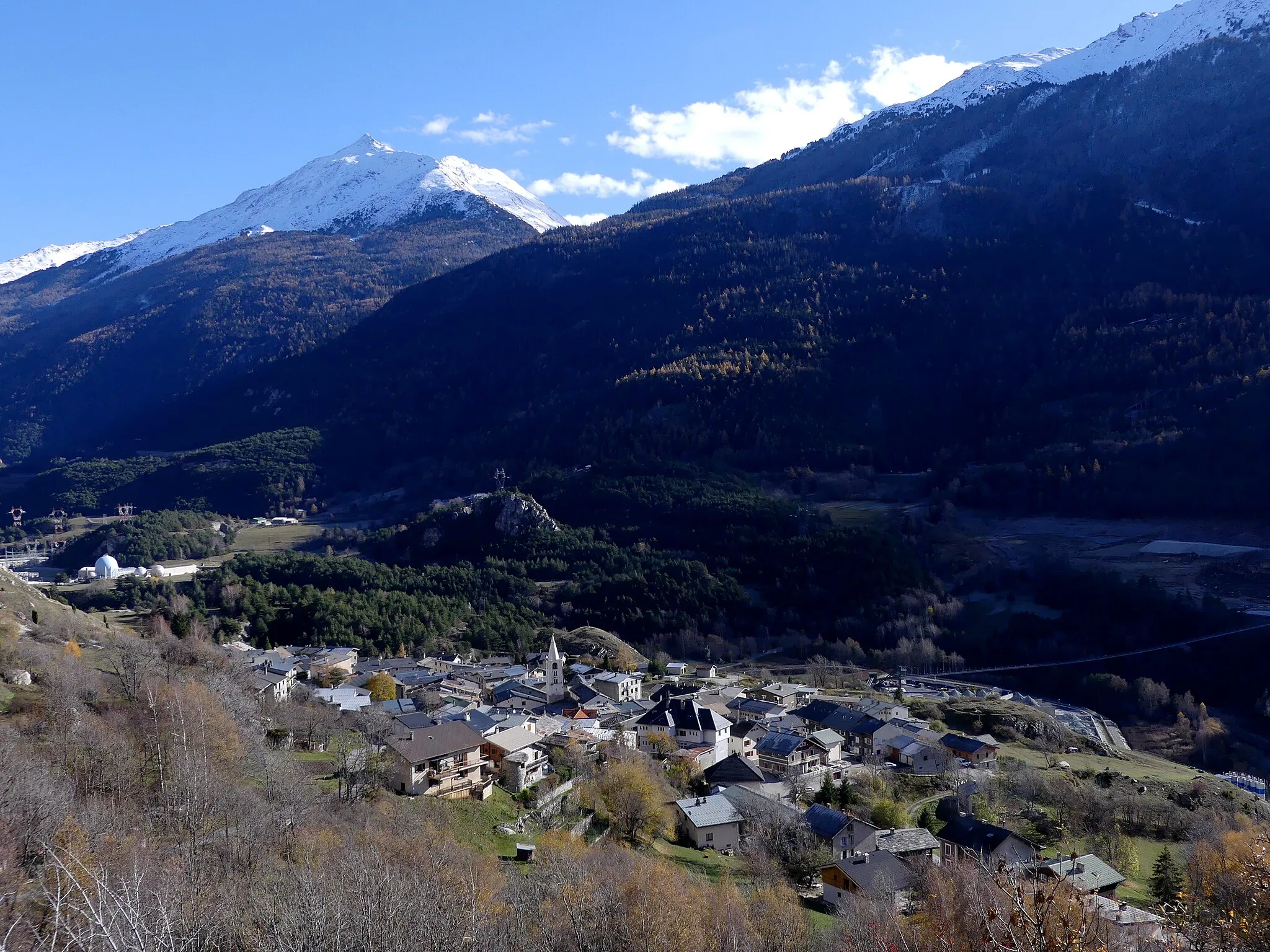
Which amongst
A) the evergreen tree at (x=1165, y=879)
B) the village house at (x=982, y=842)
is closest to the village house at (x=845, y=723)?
the village house at (x=982, y=842)

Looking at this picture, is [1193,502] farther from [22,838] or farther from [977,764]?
[22,838]

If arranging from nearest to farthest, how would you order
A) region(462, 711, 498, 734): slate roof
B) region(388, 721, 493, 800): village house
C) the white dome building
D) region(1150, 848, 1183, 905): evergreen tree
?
region(1150, 848, 1183, 905): evergreen tree, region(388, 721, 493, 800): village house, region(462, 711, 498, 734): slate roof, the white dome building

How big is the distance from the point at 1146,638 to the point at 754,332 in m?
90.7

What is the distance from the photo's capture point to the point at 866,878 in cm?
2594

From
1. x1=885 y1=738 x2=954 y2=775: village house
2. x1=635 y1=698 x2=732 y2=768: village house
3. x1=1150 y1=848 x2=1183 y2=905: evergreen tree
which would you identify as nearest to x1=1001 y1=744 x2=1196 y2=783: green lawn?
x1=885 y1=738 x2=954 y2=775: village house

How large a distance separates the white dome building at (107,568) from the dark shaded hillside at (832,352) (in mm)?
52059

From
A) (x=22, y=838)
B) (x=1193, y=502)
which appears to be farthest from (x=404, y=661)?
(x=1193, y=502)

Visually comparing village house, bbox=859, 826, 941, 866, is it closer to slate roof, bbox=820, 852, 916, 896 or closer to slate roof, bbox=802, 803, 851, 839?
slate roof, bbox=802, 803, 851, 839

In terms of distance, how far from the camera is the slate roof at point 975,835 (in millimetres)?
29234

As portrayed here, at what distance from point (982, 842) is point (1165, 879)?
5.10m

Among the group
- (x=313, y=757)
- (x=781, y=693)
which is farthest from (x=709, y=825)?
(x=781, y=693)

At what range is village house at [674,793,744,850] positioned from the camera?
30594 mm

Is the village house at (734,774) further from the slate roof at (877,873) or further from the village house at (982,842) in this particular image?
the slate roof at (877,873)

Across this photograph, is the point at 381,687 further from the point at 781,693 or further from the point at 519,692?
the point at 781,693
